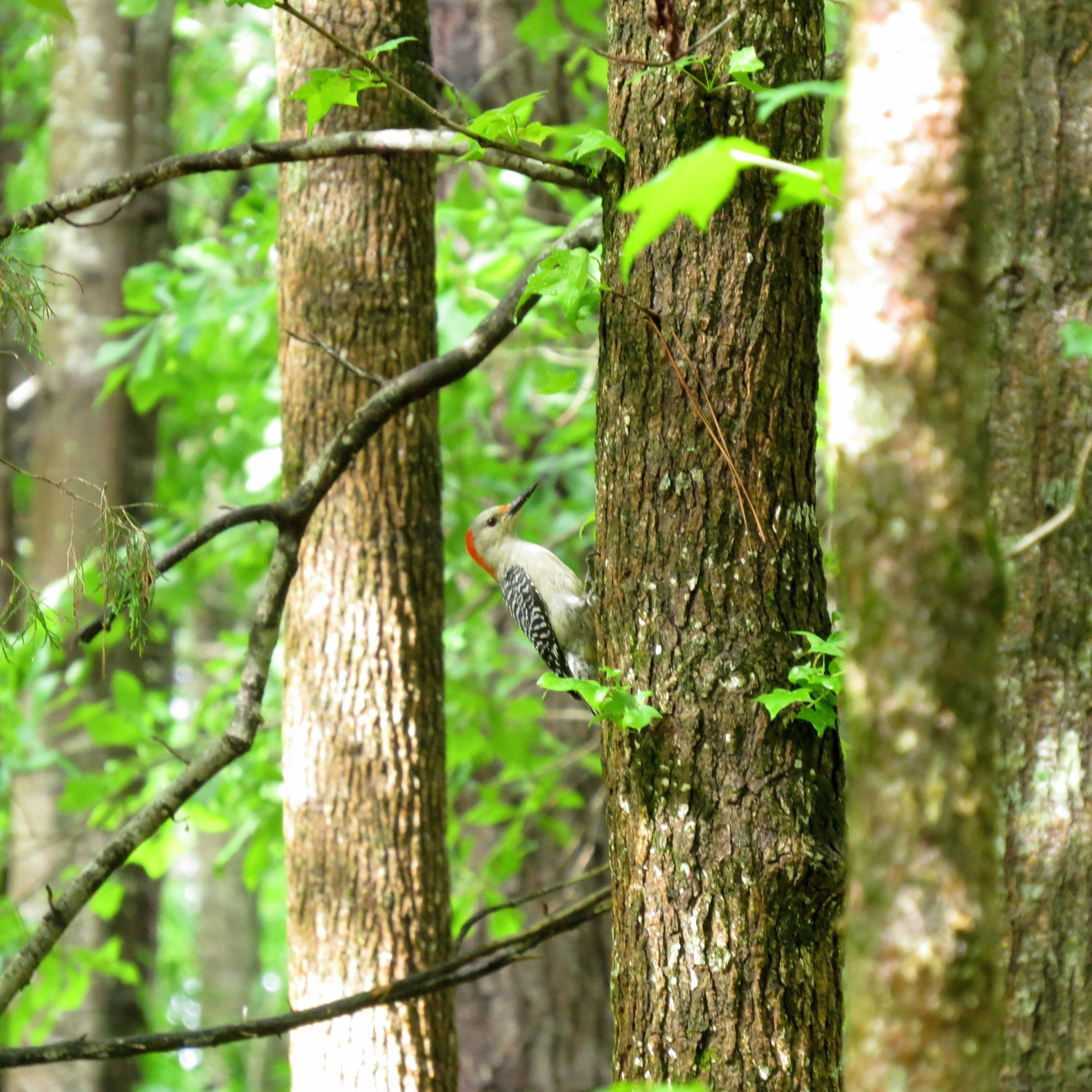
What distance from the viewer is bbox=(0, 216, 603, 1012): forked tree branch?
2578 millimetres

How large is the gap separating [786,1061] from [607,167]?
169cm

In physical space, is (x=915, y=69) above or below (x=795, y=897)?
above

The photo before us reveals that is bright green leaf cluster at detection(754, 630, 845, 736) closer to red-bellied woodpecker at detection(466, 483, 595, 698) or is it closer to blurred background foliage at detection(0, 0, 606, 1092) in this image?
blurred background foliage at detection(0, 0, 606, 1092)

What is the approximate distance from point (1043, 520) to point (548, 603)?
2.88 m

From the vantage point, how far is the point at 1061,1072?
64.6 inches

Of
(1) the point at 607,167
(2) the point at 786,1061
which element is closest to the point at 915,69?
(1) the point at 607,167

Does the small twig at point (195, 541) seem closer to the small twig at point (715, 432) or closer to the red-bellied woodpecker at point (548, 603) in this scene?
the small twig at point (715, 432)

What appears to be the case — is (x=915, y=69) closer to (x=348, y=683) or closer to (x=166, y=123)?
(x=348, y=683)

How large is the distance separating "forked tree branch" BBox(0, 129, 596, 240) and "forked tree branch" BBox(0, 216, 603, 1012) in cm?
35

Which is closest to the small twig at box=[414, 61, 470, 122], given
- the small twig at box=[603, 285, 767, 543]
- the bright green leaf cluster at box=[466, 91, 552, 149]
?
the bright green leaf cluster at box=[466, 91, 552, 149]

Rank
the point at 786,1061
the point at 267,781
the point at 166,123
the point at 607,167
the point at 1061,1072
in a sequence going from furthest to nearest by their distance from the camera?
the point at 166,123, the point at 267,781, the point at 607,167, the point at 786,1061, the point at 1061,1072

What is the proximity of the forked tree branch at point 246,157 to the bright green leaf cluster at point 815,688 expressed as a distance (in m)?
1.04

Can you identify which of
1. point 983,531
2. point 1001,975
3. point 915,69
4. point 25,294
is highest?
point 25,294

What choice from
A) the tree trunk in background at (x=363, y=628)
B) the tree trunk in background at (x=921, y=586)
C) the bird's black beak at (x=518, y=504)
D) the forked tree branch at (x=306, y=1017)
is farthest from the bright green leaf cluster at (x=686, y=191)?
the bird's black beak at (x=518, y=504)
